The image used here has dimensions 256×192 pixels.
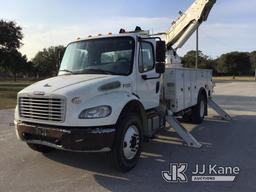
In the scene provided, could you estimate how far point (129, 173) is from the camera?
706cm

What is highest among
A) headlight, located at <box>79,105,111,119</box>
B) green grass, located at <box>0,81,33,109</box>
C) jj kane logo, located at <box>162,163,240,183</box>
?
headlight, located at <box>79,105,111,119</box>

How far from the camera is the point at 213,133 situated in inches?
442

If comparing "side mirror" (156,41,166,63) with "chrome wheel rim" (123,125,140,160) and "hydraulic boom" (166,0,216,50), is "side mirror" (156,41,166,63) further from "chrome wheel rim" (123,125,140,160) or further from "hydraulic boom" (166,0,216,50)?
"hydraulic boom" (166,0,216,50)

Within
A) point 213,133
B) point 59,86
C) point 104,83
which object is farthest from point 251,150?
point 59,86

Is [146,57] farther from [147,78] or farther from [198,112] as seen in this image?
[198,112]

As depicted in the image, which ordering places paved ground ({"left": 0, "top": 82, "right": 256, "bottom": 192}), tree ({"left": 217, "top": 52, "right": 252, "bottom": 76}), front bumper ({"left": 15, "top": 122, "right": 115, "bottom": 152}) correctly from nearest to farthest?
paved ground ({"left": 0, "top": 82, "right": 256, "bottom": 192})
front bumper ({"left": 15, "top": 122, "right": 115, "bottom": 152})
tree ({"left": 217, "top": 52, "right": 252, "bottom": 76})

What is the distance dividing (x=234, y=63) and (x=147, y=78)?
9781 centimetres

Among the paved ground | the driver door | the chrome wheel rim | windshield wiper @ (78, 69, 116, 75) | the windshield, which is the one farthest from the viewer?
the driver door

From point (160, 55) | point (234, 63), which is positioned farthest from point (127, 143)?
point (234, 63)

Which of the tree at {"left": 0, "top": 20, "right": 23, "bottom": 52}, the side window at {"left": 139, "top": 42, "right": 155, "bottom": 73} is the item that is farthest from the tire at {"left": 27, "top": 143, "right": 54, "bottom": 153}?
the tree at {"left": 0, "top": 20, "right": 23, "bottom": 52}

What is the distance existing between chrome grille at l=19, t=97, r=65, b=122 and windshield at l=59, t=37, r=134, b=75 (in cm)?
127

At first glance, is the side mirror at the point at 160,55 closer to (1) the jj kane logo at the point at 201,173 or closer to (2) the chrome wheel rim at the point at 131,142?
(2) the chrome wheel rim at the point at 131,142

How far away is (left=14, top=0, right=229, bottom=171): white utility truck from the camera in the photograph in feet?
21.7

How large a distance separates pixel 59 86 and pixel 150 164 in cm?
236
